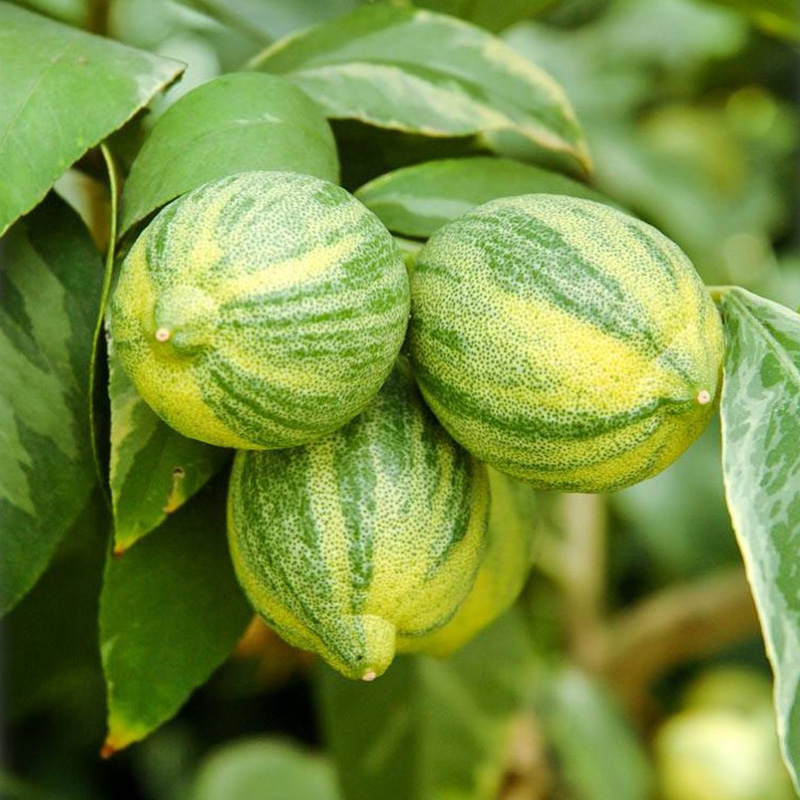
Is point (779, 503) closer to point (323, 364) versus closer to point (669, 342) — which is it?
point (669, 342)

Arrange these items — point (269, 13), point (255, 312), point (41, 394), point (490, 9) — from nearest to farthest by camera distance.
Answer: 1. point (255, 312)
2. point (41, 394)
3. point (490, 9)
4. point (269, 13)

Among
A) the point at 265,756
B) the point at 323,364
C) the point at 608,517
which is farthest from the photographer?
the point at 608,517

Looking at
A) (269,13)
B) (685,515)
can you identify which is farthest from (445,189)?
(685,515)

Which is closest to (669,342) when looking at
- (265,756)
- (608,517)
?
(265,756)

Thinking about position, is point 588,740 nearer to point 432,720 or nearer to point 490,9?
point 432,720

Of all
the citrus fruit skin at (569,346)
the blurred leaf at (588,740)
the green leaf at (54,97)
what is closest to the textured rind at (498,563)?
the citrus fruit skin at (569,346)

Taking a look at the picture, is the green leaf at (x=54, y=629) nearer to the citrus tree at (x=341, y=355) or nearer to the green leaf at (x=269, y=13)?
the citrus tree at (x=341, y=355)
